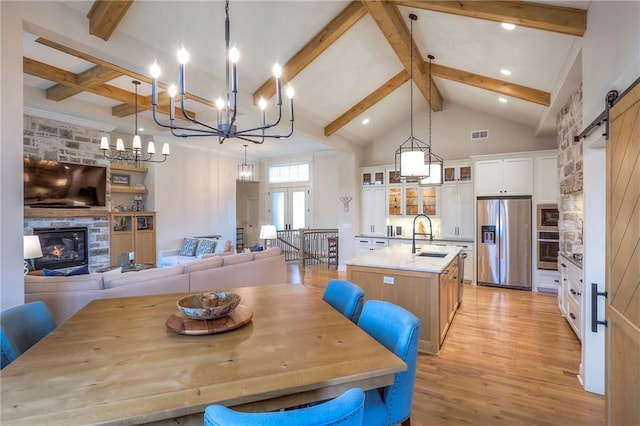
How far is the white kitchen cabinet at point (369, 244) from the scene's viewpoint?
7.40 m

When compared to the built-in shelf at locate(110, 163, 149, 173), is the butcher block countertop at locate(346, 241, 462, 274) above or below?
below

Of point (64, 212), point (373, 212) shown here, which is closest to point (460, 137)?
point (373, 212)

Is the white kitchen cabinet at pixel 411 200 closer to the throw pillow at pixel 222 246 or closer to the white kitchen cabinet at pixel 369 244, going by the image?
the white kitchen cabinet at pixel 369 244

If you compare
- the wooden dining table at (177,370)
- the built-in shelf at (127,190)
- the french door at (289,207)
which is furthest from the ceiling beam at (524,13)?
the french door at (289,207)

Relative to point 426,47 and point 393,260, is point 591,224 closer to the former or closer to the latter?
point 393,260

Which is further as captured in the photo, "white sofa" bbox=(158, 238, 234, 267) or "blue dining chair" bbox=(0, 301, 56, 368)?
"white sofa" bbox=(158, 238, 234, 267)

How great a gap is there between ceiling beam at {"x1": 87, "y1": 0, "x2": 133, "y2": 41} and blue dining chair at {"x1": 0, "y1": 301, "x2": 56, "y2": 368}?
2449 mm

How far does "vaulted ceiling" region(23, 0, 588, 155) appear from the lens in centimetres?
312

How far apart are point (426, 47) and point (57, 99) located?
Result: 19.6 feet

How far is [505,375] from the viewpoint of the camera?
2.83m

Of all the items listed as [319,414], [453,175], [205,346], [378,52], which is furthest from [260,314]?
[453,175]

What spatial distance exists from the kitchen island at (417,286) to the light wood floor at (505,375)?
9.1 inches

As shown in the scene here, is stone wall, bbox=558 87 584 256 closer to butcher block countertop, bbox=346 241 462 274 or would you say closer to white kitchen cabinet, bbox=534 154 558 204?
white kitchen cabinet, bbox=534 154 558 204

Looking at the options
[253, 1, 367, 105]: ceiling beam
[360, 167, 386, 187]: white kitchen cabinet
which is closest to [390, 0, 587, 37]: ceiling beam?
[253, 1, 367, 105]: ceiling beam
